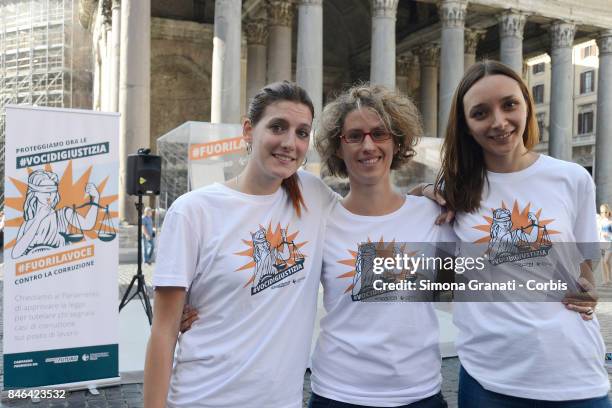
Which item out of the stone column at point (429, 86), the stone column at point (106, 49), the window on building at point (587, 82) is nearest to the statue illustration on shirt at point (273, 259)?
the stone column at point (106, 49)

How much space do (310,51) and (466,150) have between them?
17.9 m

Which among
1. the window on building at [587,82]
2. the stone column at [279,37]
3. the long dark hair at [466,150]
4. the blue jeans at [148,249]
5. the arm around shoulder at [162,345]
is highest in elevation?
the window on building at [587,82]

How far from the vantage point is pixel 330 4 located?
31.2 metres

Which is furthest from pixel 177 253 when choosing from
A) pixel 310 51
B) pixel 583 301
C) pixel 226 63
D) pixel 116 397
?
pixel 310 51

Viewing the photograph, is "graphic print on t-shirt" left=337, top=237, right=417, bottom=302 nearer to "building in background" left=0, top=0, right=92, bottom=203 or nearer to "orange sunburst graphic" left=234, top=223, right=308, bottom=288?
"orange sunburst graphic" left=234, top=223, right=308, bottom=288

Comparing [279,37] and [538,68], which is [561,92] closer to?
[279,37]

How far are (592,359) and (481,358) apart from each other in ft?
1.27

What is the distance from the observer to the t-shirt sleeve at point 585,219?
2193 mm

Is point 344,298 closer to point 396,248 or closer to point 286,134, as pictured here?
point 396,248

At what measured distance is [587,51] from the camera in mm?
44688

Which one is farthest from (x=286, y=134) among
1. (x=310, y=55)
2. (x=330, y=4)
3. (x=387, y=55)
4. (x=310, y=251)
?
(x=330, y=4)

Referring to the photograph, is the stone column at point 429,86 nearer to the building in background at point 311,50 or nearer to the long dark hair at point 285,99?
the building in background at point 311,50

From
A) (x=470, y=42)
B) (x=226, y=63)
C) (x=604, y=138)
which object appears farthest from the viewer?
(x=470, y=42)

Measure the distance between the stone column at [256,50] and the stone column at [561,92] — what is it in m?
12.6
